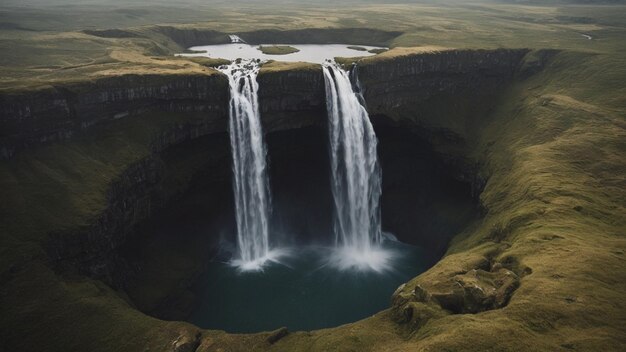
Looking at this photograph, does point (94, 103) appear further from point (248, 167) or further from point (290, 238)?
point (290, 238)

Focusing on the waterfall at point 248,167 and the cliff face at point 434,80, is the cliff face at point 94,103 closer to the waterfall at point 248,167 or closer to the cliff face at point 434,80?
the waterfall at point 248,167

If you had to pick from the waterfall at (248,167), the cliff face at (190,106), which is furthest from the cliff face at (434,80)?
the waterfall at (248,167)

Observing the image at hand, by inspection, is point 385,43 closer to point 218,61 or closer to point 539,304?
point 218,61

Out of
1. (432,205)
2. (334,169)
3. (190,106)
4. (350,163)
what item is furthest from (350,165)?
(190,106)

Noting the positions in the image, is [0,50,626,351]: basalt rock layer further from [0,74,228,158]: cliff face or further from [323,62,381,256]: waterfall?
[323,62,381,256]: waterfall

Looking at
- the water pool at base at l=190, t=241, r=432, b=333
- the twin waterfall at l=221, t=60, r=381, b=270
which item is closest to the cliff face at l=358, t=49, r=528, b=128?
the twin waterfall at l=221, t=60, r=381, b=270

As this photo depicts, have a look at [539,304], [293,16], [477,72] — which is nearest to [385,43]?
[477,72]

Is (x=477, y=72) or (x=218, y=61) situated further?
(x=477, y=72)

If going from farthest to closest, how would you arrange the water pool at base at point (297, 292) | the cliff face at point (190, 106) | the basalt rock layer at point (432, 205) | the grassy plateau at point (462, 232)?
the water pool at base at point (297, 292), the cliff face at point (190, 106), the basalt rock layer at point (432, 205), the grassy plateau at point (462, 232)
